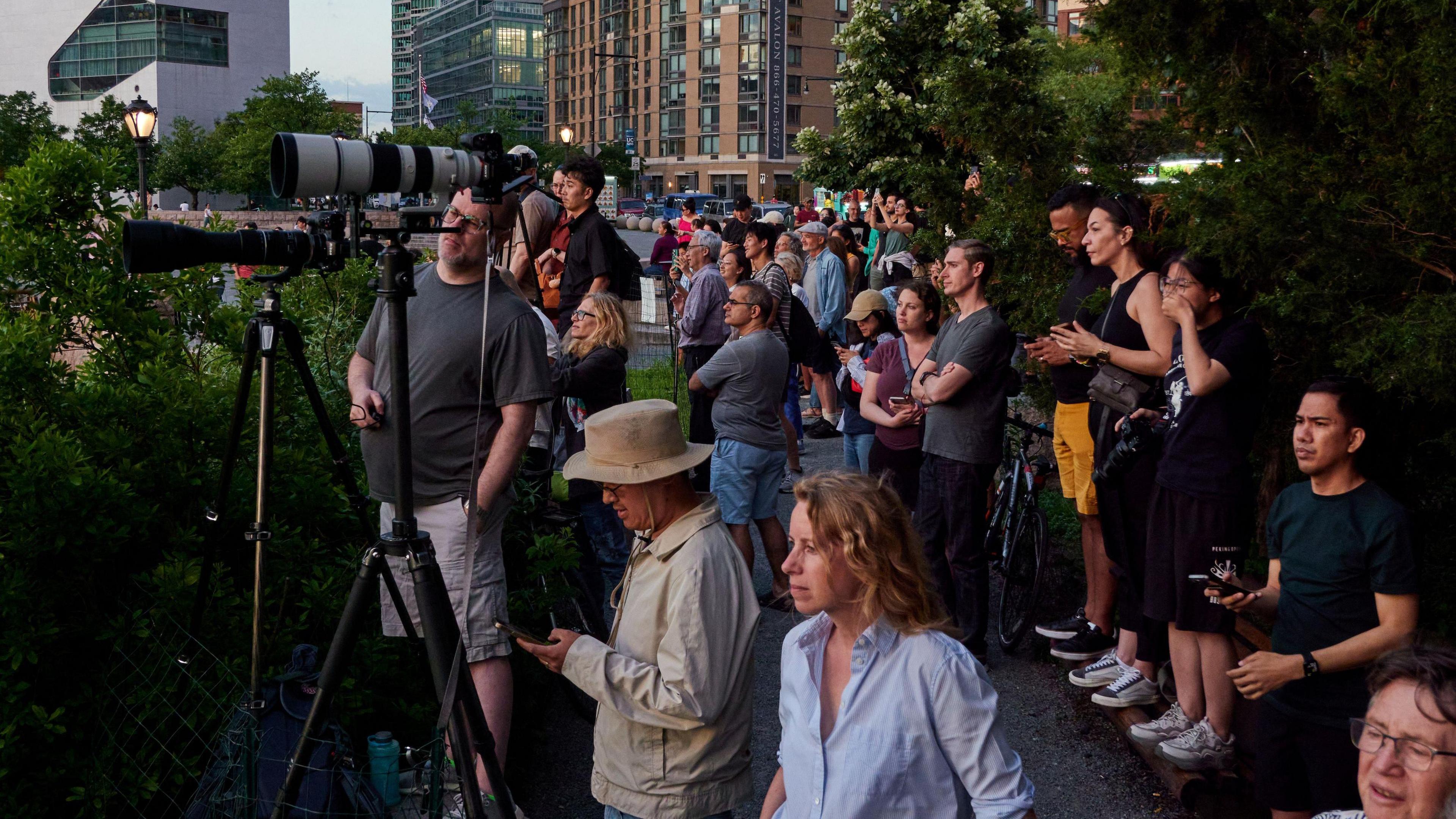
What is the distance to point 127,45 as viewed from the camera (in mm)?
103188

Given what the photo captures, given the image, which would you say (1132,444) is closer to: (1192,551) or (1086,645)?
(1192,551)

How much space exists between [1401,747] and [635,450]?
5.94 feet

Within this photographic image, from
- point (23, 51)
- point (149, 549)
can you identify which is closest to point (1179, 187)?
point (149, 549)

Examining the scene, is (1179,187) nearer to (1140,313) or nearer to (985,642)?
(1140,313)

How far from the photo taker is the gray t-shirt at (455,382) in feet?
13.3

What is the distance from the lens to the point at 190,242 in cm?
322

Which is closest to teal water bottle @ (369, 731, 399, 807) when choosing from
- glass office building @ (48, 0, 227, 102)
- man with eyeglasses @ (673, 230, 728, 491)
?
man with eyeglasses @ (673, 230, 728, 491)

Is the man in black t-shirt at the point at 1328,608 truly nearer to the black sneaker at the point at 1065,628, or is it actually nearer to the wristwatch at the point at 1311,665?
the wristwatch at the point at 1311,665

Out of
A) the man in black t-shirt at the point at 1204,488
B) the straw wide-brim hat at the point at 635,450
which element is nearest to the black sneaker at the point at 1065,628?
the man in black t-shirt at the point at 1204,488

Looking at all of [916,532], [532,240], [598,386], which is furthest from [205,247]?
[532,240]

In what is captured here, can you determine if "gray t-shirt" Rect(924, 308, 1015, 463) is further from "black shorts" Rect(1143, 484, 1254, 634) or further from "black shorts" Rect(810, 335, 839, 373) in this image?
"black shorts" Rect(810, 335, 839, 373)

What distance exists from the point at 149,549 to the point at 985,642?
392cm

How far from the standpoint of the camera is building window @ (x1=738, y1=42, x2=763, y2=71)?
331 ft

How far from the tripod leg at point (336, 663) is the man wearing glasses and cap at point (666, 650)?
0.47m
